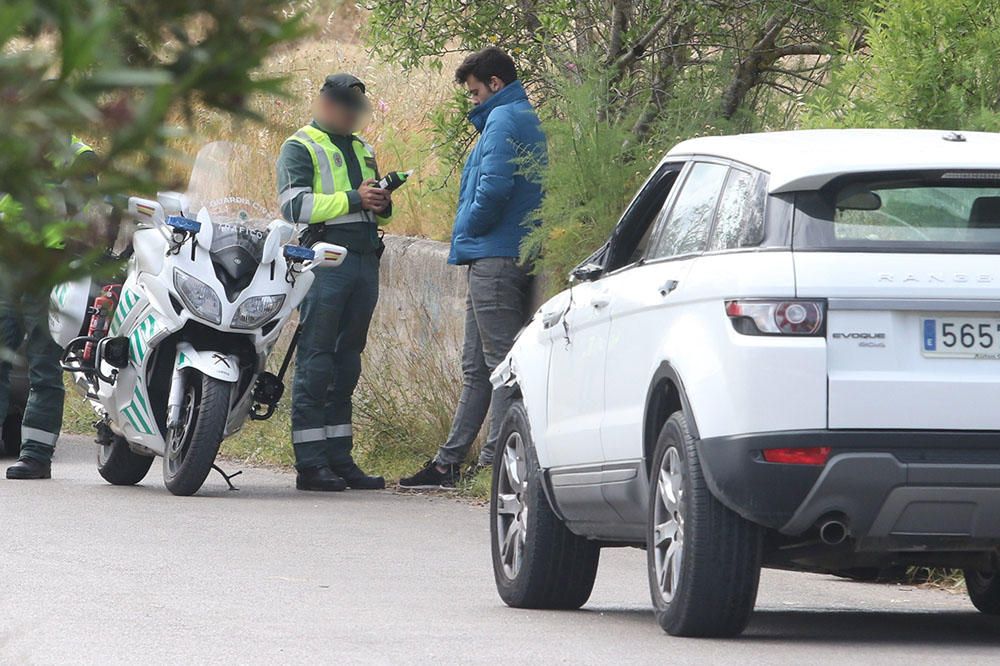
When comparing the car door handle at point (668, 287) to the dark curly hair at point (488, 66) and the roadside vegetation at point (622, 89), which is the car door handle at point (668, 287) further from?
the dark curly hair at point (488, 66)

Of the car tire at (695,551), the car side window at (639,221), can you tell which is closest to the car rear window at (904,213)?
the car tire at (695,551)

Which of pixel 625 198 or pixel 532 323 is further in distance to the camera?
pixel 625 198

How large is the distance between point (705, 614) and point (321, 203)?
6.21 metres

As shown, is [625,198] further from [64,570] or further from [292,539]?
[64,570]

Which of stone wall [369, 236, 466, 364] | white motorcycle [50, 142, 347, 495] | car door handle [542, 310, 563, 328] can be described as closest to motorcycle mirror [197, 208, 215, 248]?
white motorcycle [50, 142, 347, 495]

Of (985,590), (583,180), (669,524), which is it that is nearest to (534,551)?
(669,524)

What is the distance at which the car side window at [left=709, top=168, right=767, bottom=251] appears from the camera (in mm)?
6246

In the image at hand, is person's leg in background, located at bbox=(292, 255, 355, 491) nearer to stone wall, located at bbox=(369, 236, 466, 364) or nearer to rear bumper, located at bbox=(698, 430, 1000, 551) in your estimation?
stone wall, located at bbox=(369, 236, 466, 364)

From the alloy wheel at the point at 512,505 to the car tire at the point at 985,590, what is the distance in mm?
1713

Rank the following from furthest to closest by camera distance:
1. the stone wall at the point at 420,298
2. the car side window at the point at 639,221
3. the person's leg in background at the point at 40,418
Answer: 1. the stone wall at the point at 420,298
2. the person's leg in background at the point at 40,418
3. the car side window at the point at 639,221

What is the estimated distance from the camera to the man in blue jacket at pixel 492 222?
37.6 ft

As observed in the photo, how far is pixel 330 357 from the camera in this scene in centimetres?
1233

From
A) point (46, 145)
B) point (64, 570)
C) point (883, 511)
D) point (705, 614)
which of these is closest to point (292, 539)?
point (64, 570)

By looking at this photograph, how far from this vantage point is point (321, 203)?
12039 millimetres
